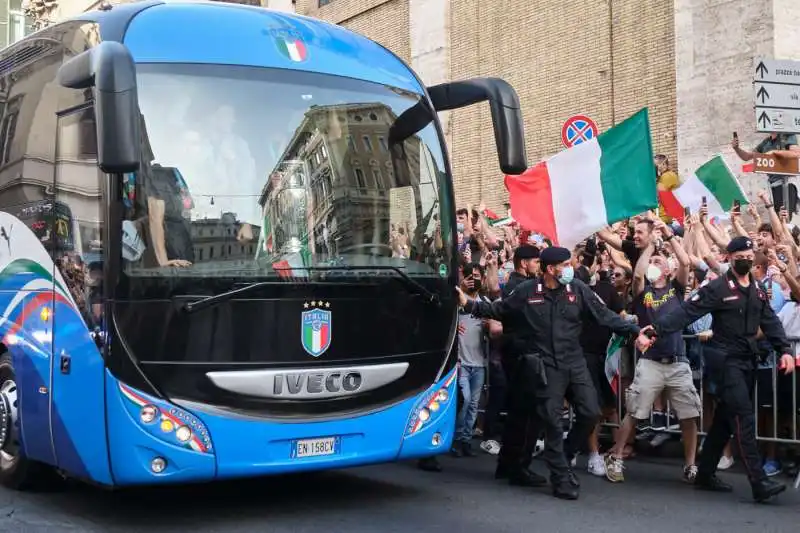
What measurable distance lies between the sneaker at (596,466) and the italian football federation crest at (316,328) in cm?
329

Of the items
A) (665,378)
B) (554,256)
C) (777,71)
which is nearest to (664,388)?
(665,378)

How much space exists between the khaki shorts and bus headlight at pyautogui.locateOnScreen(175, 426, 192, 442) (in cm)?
402

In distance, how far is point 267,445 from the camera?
21.8ft

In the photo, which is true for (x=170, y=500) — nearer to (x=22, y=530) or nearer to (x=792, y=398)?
(x=22, y=530)

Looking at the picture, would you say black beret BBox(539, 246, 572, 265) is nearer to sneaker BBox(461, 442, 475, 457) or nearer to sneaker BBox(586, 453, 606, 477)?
sneaker BBox(586, 453, 606, 477)

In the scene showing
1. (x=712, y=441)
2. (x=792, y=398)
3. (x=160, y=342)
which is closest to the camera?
(x=160, y=342)

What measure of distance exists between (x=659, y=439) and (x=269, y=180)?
5268 millimetres

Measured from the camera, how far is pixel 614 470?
871 cm

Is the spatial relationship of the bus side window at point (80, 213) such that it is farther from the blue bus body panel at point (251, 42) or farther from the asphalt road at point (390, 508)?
the asphalt road at point (390, 508)

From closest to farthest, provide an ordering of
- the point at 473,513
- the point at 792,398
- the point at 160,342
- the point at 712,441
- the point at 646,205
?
1. the point at 160,342
2. the point at 473,513
3. the point at 712,441
4. the point at 792,398
5. the point at 646,205

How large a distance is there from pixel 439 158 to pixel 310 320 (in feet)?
5.47

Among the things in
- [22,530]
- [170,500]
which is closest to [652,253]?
[170,500]

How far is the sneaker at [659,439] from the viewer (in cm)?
1020

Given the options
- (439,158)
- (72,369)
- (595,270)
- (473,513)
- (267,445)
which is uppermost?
(439,158)
